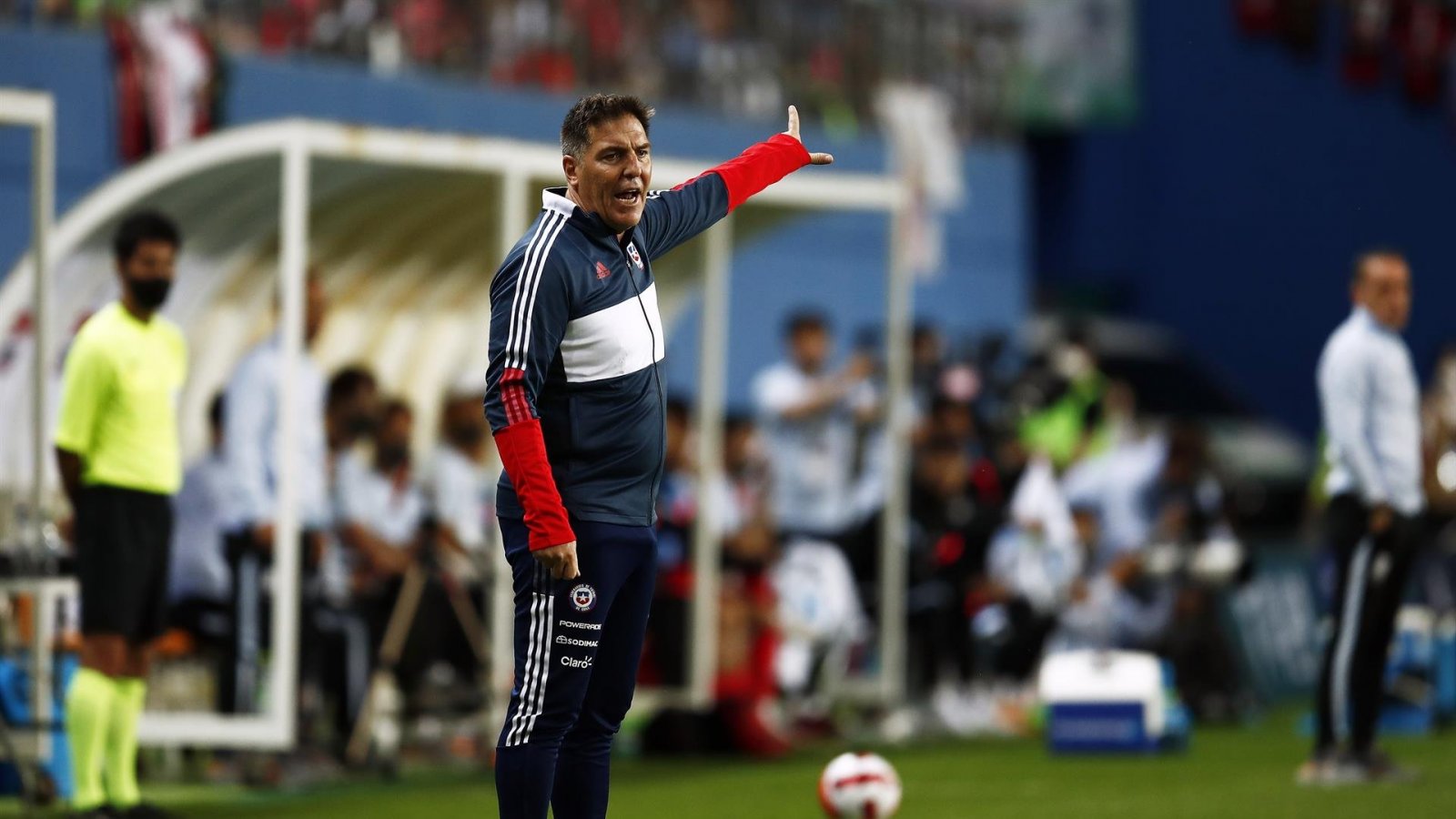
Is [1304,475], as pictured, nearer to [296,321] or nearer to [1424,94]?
[1424,94]

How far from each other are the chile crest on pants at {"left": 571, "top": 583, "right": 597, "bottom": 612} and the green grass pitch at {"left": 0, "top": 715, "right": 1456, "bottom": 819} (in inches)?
147

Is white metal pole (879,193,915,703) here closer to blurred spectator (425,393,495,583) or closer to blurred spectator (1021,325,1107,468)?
blurred spectator (425,393,495,583)

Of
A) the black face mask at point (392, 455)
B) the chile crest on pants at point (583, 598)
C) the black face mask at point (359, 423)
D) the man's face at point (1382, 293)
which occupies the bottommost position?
the black face mask at point (392, 455)

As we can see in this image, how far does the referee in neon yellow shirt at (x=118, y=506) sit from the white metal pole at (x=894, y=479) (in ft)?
18.9

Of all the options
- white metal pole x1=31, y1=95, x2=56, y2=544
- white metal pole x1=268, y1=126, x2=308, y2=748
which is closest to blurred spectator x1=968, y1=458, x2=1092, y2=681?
white metal pole x1=268, y1=126, x2=308, y2=748

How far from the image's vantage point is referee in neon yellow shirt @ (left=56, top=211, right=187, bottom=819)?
32.2 feet

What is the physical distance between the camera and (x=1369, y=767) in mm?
11555

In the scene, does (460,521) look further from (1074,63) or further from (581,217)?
(1074,63)

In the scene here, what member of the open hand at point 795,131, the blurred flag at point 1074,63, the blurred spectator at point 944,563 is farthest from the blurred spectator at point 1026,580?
the blurred flag at point 1074,63

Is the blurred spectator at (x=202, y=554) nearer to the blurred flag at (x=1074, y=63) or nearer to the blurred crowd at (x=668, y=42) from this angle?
the blurred crowd at (x=668, y=42)

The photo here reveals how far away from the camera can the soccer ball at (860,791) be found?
957cm

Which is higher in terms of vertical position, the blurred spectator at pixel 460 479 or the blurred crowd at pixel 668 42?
the blurred crowd at pixel 668 42

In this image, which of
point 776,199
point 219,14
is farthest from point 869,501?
point 219,14

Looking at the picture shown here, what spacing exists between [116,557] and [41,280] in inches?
58.2
